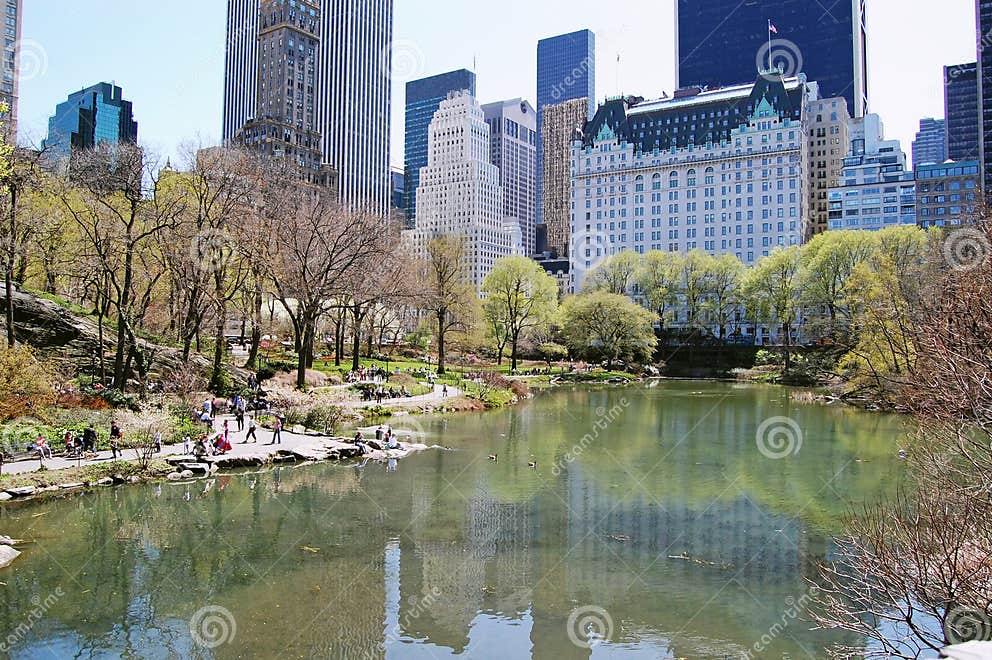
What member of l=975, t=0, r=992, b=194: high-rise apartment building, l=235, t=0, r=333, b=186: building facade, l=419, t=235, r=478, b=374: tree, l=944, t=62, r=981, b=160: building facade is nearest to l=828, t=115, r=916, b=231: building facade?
l=975, t=0, r=992, b=194: high-rise apartment building

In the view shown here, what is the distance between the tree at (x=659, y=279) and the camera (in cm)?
9388

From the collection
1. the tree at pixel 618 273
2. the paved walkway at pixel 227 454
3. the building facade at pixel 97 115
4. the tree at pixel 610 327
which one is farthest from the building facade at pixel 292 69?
the paved walkway at pixel 227 454

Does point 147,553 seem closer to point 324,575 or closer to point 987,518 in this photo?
point 324,575

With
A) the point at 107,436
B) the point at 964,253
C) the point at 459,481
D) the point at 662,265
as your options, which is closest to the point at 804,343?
the point at 662,265

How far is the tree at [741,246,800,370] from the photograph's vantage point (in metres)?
76.8

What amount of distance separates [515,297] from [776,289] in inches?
1124

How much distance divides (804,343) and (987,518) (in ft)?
252

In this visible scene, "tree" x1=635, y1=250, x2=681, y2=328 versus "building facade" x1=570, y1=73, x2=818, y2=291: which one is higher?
"building facade" x1=570, y1=73, x2=818, y2=291

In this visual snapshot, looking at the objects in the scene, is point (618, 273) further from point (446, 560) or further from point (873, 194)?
point (446, 560)

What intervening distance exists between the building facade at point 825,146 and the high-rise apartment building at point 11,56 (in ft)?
464

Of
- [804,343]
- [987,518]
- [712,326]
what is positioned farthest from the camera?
[712,326]

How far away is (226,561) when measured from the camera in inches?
631

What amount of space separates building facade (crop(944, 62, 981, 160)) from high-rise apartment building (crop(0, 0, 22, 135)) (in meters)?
196

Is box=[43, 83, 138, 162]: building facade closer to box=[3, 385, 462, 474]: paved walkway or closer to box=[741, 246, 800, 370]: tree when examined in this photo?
box=[741, 246, 800, 370]: tree
